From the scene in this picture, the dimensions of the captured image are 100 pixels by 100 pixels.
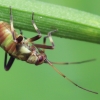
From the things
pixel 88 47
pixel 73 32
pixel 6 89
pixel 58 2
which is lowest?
pixel 6 89

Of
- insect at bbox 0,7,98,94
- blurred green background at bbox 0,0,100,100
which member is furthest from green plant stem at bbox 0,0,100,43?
blurred green background at bbox 0,0,100,100

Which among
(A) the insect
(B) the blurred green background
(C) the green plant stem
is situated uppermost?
(C) the green plant stem

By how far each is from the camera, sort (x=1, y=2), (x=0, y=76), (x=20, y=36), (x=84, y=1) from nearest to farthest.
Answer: (x=1, y=2) → (x=20, y=36) → (x=0, y=76) → (x=84, y=1)

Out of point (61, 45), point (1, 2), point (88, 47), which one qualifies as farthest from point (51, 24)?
point (88, 47)

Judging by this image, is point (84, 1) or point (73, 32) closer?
point (73, 32)

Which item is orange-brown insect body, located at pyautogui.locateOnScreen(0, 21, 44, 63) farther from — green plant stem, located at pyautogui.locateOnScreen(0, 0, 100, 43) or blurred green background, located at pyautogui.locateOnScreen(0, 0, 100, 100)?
blurred green background, located at pyautogui.locateOnScreen(0, 0, 100, 100)

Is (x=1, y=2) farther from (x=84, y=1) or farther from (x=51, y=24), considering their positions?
(x=84, y=1)

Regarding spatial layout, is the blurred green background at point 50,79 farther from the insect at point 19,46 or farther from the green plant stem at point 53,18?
the green plant stem at point 53,18

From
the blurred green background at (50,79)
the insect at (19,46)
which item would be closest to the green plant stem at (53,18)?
the insect at (19,46)
